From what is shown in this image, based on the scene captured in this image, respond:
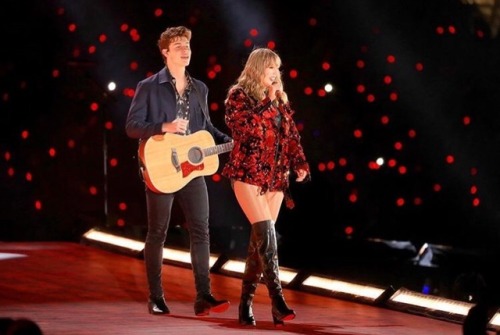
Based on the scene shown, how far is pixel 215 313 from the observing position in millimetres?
5965

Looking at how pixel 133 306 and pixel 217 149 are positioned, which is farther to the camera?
pixel 133 306

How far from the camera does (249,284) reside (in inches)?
219

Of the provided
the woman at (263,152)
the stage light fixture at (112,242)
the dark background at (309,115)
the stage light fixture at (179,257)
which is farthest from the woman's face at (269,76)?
the dark background at (309,115)

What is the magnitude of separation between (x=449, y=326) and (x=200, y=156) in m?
1.67

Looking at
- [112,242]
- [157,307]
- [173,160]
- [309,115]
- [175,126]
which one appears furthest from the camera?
[309,115]

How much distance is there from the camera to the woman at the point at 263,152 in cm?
538

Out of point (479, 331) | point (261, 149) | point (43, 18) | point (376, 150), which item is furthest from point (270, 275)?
point (43, 18)

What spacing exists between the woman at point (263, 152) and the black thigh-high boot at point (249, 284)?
0.22 feet

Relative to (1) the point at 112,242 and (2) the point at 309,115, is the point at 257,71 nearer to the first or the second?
(1) the point at 112,242

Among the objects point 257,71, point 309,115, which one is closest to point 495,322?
point 257,71

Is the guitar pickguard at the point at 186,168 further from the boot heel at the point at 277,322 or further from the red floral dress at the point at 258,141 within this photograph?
the boot heel at the point at 277,322

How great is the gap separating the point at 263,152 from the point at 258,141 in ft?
0.20

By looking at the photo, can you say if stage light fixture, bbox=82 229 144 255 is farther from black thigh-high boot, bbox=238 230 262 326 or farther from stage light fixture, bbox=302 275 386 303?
black thigh-high boot, bbox=238 230 262 326

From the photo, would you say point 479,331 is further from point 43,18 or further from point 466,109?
point 43,18
